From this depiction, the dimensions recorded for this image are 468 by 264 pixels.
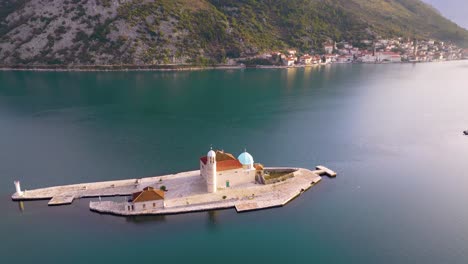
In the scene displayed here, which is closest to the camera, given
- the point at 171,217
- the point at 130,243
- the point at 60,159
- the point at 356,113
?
the point at 130,243

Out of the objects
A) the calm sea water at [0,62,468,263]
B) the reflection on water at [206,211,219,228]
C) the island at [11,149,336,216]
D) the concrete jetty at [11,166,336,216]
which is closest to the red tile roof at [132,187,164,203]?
the island at [11,149,336,216]

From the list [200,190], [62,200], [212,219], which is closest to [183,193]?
[200,190]

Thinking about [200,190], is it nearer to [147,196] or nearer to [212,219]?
[212,219]

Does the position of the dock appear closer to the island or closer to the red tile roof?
the island

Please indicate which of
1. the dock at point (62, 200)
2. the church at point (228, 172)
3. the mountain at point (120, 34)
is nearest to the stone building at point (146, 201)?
the church at point (228, 172)

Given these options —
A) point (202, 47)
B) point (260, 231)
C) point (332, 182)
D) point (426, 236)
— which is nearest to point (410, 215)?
point (426, 236)

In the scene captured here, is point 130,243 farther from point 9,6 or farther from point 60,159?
point 9,6
